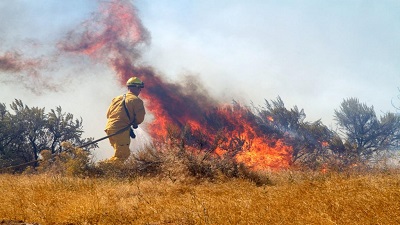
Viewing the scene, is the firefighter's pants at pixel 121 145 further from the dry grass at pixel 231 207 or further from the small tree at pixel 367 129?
the small tree at pixel 367 129

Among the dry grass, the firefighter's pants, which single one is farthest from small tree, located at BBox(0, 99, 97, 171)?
the dry grass

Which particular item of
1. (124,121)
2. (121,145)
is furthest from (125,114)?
(121,145)

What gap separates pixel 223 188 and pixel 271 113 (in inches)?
665

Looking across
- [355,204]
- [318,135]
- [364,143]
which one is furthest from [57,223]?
[364,143]

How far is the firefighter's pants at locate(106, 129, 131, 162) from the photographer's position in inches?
573

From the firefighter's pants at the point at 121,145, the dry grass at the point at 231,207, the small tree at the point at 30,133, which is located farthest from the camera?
the small tree at the point at 30,133

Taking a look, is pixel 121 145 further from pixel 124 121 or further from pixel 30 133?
pixel 30 133

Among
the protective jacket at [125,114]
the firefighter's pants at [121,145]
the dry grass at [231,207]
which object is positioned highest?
the protective jacket at [125,114]

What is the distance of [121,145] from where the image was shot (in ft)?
48.1

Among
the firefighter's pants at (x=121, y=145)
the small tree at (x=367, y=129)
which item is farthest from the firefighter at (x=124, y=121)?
the small tree at (x=367, y=129)

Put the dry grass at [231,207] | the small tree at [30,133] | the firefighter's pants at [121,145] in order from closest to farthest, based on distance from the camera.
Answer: the dry grass at [231,207] → the firefighter's pants at [121,145] → the small tree at [30,133]

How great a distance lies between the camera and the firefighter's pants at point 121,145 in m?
14.6

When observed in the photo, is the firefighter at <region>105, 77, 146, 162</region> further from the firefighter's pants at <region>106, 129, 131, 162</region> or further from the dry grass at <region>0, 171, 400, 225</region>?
the dry grass at <region>0, 171, 400, 225</region>

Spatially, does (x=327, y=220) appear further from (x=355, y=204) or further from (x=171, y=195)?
(x=171, y=195)
